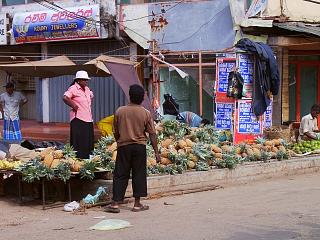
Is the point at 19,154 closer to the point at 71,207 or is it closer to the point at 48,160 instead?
the point at 48,160

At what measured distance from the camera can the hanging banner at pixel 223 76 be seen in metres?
14.0

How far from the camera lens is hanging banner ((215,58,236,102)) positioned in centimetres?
1403

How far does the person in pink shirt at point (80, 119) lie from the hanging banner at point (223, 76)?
4.70m

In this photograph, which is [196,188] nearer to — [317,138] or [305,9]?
[317,138]

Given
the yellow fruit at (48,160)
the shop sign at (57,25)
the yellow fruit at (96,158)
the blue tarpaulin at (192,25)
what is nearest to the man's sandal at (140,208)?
the yellow fruit at (96,158)

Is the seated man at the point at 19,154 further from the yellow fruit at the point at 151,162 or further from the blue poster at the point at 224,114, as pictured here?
the blue poster at the point at 224,114

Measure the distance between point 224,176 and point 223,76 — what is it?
427 centimetres

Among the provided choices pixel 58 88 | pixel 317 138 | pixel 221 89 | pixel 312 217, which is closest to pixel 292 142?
pixel 317 138

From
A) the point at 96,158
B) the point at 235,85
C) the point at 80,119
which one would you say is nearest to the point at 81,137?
the point at 80,119

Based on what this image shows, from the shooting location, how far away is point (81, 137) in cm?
998

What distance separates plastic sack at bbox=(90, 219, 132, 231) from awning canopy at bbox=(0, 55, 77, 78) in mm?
5232

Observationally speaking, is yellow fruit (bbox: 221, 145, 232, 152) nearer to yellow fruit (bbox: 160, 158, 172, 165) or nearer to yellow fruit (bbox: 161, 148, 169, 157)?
yellow fruit (bbox: 161, 148, 169, 157)

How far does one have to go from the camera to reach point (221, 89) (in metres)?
14.1

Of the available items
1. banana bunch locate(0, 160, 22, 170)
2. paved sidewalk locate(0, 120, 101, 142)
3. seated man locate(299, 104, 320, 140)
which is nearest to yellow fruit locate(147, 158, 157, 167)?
banana bunch locate(0, 160, 22, 170)
